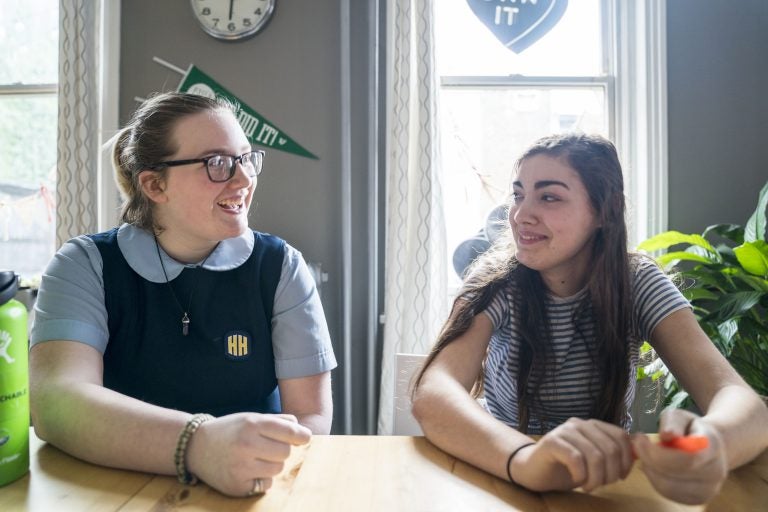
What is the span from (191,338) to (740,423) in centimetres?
94

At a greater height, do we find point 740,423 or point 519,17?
point 519,17

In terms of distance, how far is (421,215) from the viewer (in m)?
2.69

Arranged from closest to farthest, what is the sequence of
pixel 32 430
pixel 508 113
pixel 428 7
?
pixel 32 430, pixel 428 7, pixel 508 113

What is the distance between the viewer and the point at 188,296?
1.22m

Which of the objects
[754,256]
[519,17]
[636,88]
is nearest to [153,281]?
[754,256]

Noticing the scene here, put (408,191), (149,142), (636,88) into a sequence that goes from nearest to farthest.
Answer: (149,142), (408,191), (636,88)

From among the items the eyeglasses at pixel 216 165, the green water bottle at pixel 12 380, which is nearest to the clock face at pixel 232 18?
the eyeglasses at pixel 216 165

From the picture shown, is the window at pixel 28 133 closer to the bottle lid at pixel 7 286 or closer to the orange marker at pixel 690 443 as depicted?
the bottle lid at pixel 7 286

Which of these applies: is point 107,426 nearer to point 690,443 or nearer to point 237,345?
point 237,345

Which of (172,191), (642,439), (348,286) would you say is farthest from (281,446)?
(348,286)

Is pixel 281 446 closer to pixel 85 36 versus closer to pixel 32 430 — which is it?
pixel 32 430

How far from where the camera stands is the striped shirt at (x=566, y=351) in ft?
4.15

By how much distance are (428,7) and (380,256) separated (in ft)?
3.63

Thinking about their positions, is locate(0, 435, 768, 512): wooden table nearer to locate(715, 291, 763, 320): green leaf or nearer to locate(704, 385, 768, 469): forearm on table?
locate(704, 385, 768, 469): forearm on table
